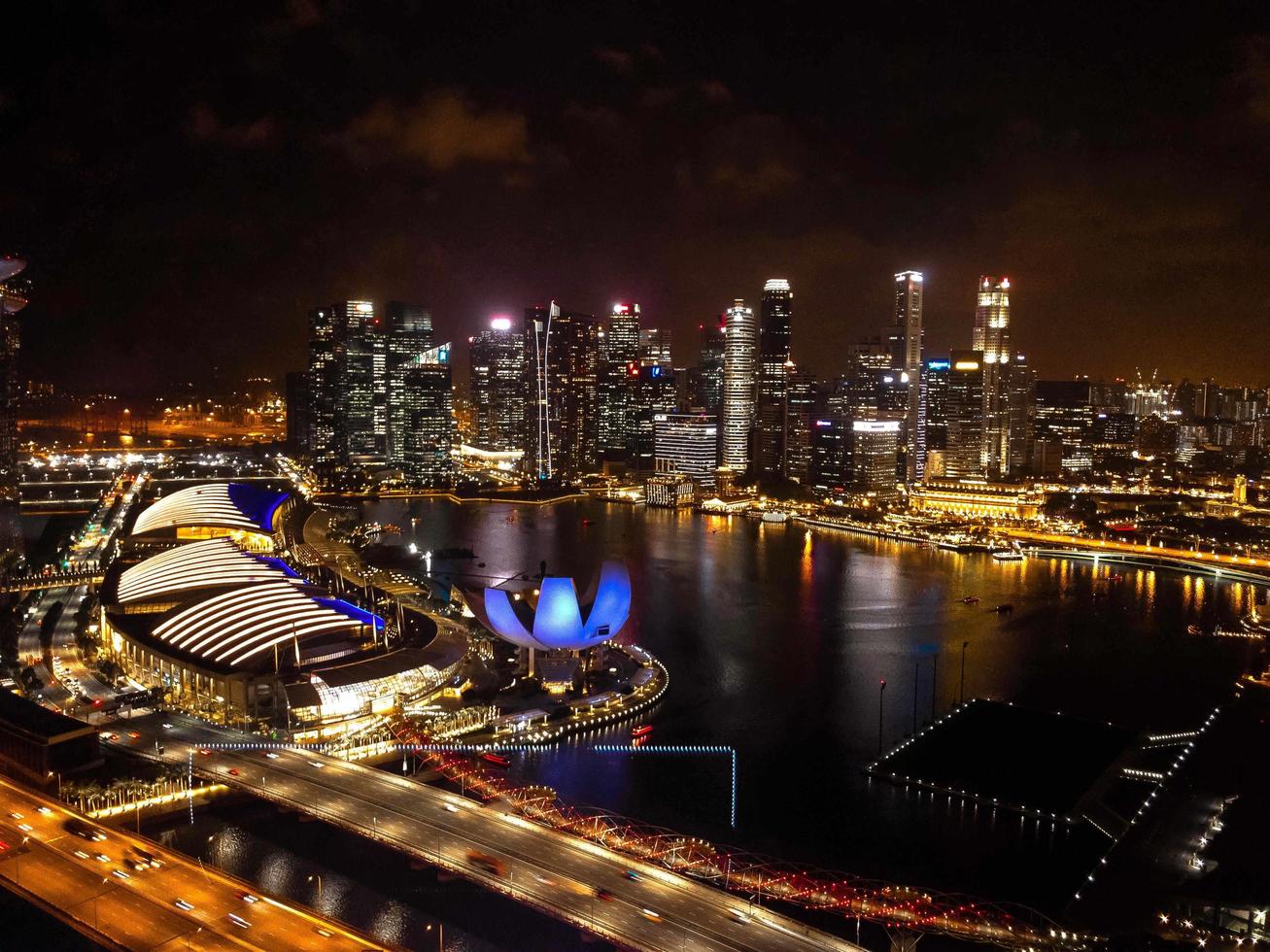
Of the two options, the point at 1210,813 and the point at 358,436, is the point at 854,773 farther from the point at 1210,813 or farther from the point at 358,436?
the point at 358,436

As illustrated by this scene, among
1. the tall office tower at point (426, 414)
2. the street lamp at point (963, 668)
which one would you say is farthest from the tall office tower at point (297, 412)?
the street lamp at point (963, 668)

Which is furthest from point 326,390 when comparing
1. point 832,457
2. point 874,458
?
point 874,458

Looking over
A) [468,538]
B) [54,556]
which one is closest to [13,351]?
[54,556]

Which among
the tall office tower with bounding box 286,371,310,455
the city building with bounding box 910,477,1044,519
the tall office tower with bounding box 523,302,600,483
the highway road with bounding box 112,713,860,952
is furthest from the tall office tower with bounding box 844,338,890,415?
the highway road with bounding box 112,713,860,952

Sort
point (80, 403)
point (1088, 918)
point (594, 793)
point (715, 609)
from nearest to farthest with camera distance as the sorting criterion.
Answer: point (1088, 918), point (594, 793), point (715, 609), point (80, 403)

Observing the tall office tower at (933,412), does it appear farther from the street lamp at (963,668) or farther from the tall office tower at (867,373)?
the street lamp at (963,668)

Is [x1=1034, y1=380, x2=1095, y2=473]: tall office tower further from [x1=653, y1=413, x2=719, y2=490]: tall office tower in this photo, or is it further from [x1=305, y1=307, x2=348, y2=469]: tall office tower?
[x1=305, y1=307, x2=348, y2=469]: tall office tower

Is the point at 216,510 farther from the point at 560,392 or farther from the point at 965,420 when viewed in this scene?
the point at 965,420
